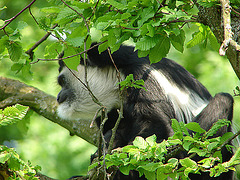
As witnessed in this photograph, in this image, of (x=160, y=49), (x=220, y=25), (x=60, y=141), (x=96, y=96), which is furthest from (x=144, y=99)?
(x=60, y=141)

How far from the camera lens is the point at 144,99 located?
2.41m

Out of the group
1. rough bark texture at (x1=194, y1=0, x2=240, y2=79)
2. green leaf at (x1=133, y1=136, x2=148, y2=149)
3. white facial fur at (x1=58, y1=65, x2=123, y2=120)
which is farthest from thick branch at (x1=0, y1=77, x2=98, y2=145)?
rough bark texture at (x1=194, y1=0, x2=240, y2=79)

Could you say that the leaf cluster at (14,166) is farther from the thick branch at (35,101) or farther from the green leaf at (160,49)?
the thick branch at (35,101)

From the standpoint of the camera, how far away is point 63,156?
5215 millimetres

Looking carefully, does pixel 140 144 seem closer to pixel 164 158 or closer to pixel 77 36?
pixel 164 158

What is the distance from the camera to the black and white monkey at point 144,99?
2283 millimetres

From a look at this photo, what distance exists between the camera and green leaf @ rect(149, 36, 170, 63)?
149cm

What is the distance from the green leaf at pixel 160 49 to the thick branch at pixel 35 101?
5.06 feet

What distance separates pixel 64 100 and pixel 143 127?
884mm

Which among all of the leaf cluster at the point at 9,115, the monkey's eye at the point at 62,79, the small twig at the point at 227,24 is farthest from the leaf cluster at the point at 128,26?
the monkey's eye at the point at 62,79

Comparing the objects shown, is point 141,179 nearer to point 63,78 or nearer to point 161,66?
point 161,66

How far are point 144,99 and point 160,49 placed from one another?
0.94 m

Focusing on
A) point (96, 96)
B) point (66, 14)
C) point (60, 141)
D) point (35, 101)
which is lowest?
point (60, 141)

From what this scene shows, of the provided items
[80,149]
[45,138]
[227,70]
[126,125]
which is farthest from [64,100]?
[227,70]
